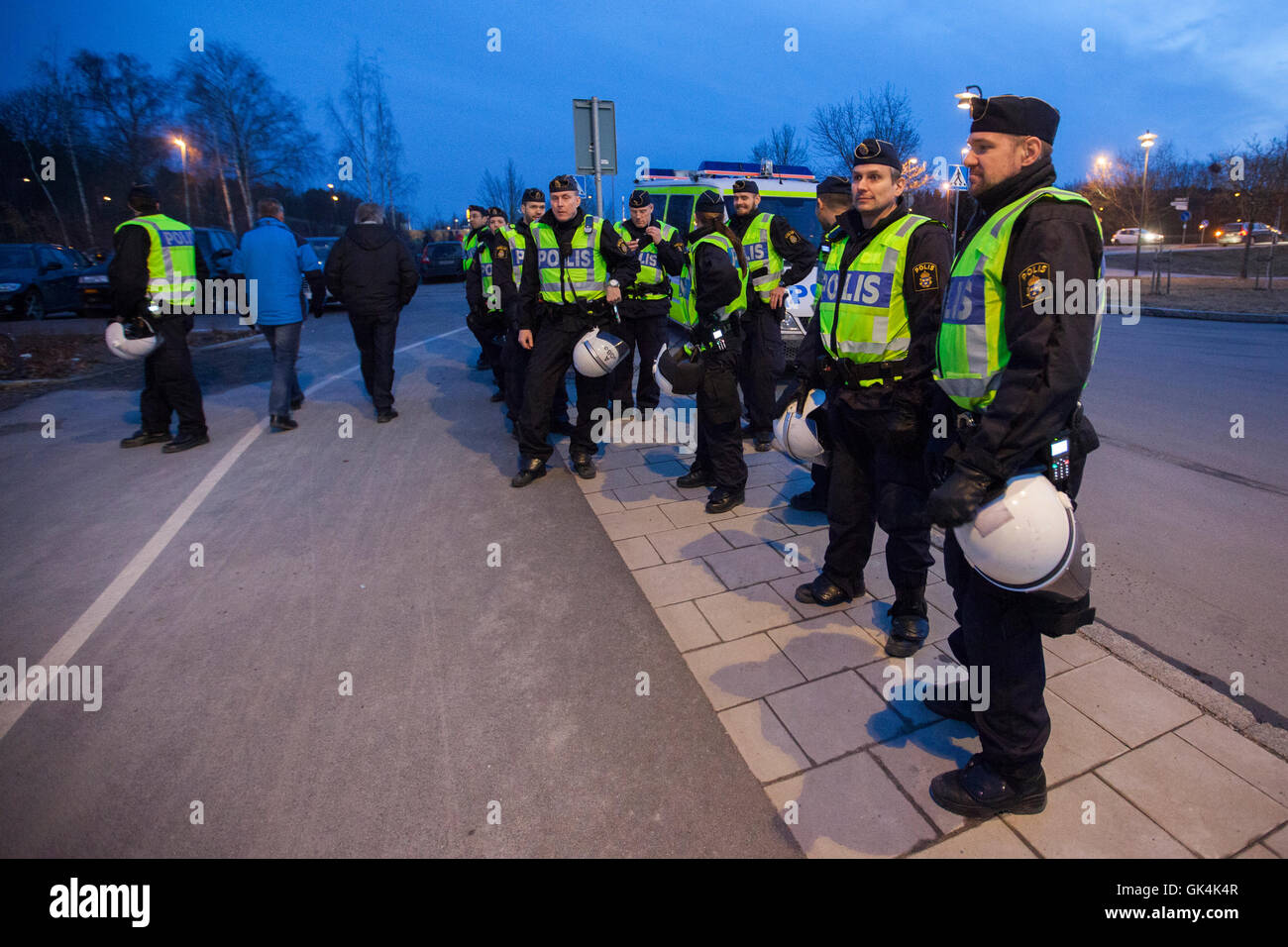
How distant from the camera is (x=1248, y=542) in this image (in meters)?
4.04

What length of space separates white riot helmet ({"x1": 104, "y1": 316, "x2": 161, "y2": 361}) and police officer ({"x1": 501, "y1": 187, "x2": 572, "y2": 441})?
298 cm

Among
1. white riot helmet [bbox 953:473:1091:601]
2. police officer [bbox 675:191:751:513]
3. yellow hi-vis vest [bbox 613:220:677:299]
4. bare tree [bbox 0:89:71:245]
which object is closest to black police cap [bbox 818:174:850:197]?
police officer [bbox 675:191:751:513]

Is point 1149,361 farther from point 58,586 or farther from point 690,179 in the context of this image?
point 58,586

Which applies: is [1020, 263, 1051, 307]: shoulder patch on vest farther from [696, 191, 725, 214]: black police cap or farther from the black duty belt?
[696, 191, 725, 214]: black police cap

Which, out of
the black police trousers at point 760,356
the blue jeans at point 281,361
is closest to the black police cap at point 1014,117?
the black police trousers at point 760,356

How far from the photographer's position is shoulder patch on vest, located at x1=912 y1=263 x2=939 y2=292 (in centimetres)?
292

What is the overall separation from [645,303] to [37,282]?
1553 cm

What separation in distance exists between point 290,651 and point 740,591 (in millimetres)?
2252

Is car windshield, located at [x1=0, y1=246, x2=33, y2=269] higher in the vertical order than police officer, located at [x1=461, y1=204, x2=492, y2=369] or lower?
higher

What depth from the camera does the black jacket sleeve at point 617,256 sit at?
17.1ft

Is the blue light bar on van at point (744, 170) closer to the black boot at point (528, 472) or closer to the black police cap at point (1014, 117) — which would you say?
the black boot at point (528, 472)

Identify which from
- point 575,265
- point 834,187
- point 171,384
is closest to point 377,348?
point 171,384

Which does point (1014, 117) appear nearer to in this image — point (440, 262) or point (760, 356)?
point (760, 356)
